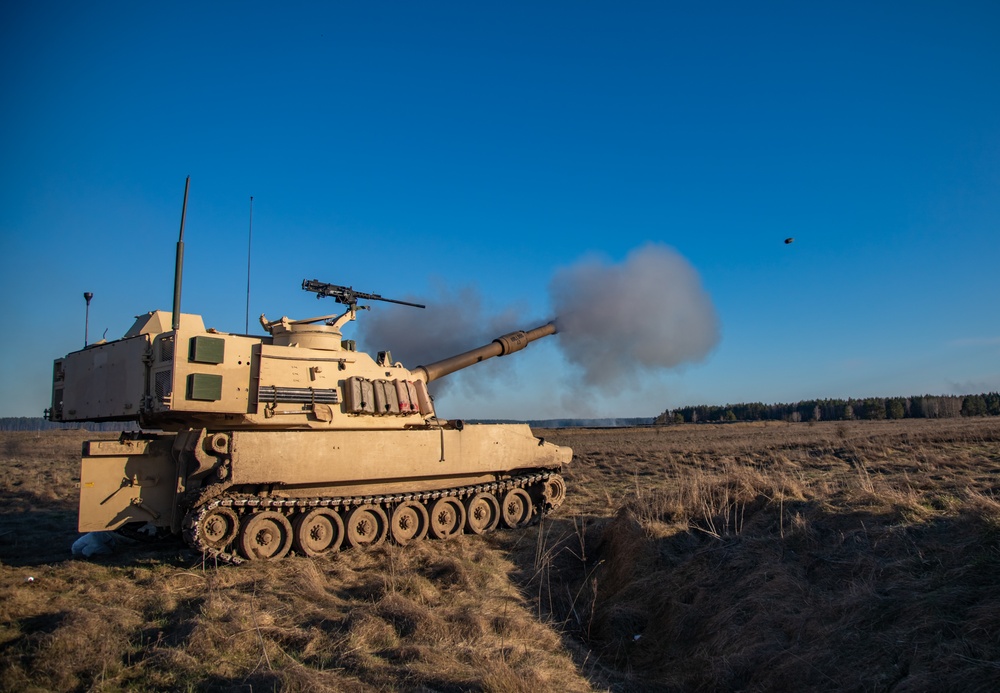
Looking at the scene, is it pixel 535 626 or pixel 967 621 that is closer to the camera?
pixel 967 621

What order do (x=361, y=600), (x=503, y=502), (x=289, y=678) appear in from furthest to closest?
(x=503, y=502) → (x=361, y=600) → (x=289, y=678)

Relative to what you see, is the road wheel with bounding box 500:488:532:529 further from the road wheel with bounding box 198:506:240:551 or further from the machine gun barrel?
the road wheel with bounding box 198:506:240:551

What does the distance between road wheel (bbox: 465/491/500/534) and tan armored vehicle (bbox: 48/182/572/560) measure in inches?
1.1

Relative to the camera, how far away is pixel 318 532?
11594 mm

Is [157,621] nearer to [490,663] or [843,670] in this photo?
[490,663]

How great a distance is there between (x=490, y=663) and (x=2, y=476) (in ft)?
78.7

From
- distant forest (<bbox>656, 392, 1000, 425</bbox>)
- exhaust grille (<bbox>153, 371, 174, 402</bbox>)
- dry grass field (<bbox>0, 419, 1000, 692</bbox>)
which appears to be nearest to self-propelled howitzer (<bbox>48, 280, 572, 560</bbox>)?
exhaust grille (<bbox>153, 371, 174, 402</bbox>)

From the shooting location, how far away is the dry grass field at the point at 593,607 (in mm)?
5625

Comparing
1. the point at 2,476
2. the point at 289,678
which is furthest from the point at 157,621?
the point at 2,476

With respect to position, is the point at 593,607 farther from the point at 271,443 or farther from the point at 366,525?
the point at 271,443

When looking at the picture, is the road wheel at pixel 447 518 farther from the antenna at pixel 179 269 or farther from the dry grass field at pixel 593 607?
the antenna at pixel 179 269

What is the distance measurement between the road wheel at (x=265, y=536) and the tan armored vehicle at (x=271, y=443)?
0.02 m

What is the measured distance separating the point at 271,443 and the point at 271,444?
0.02 metres

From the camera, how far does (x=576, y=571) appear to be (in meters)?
10.5
